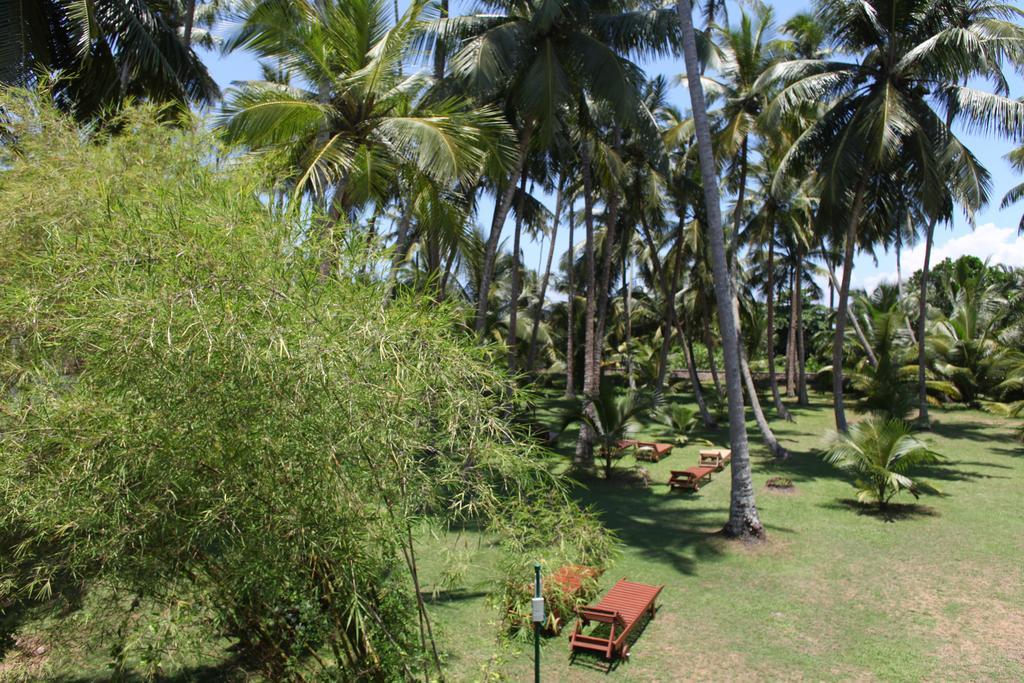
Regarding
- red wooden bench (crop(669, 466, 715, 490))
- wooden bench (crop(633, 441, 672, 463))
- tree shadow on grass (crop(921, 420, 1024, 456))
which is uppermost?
tree shadow on grass (crop(921, 420, 1024, 456))

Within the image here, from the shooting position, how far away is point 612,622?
7246mm

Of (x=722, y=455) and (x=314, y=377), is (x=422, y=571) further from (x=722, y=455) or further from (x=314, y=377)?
(x=722, y=455)

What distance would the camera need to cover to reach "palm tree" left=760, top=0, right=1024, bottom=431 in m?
14.0

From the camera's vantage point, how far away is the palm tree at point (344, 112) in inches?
350

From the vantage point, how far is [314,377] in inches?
146

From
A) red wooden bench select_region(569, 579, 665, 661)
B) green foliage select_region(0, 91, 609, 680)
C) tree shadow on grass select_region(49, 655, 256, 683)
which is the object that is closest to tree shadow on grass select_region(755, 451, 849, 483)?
red wooden bench select_region(569, 579, 665, 661)

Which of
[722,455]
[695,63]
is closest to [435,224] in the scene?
[695,63]

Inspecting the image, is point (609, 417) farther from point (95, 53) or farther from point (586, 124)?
point (95, 53)

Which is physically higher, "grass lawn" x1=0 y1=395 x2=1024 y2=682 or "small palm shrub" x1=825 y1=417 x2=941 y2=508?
"small palm shrub" x1=825 y1=417 x2=941 y2=508

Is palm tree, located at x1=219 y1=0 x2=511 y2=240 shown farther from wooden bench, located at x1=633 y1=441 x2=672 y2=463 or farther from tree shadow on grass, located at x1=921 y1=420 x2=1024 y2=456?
tree shadow on grass, located at x1=921 y1=420 x2=1024 y2=456

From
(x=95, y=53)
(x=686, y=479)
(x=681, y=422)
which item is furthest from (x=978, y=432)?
(x=95, y=53)

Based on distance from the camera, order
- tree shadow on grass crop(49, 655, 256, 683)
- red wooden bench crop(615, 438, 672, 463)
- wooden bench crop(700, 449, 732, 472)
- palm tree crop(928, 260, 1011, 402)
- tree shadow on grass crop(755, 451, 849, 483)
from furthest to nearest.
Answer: palm tree crop(928, 260, 1011, 402) → red wooden bench crop(615, 438, 672, 463) → wooden bench crop(700, 449, 732, 472) → tree shadow on grass crop(755, 451, 849, 483) → tree shadow on grass crop(49, 655, 256, 683)

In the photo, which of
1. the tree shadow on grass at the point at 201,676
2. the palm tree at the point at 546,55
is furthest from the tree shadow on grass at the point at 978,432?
the tree shadow on grass at the point at 201,676

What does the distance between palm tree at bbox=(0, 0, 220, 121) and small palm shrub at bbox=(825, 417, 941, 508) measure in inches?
525
